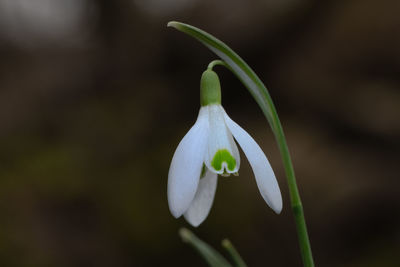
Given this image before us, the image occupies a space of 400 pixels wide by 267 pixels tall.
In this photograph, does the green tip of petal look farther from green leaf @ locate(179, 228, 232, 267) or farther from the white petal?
green leaf @ locate(179, 228, 232, 267)

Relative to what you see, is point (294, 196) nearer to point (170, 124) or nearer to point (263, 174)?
point (263, 174)

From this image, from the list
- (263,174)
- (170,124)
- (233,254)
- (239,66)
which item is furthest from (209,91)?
(170,124)

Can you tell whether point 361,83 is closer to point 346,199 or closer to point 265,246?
point 346,199

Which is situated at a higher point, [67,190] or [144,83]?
[144,83]

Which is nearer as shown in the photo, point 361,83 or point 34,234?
point 34,234

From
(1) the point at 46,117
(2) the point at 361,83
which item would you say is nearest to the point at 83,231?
(1) the point at 46,117

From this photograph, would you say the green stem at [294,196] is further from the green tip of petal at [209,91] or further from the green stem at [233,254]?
the green stem at [233,254]
